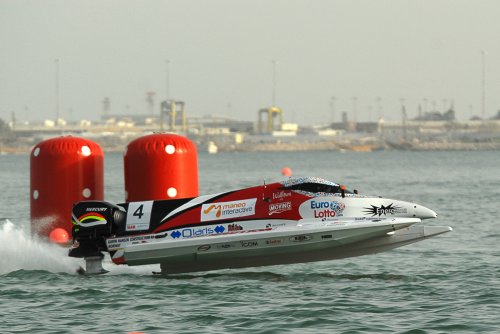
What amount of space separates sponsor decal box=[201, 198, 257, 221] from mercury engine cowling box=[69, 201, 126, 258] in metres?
1.59

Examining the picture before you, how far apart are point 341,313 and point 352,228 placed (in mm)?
2951

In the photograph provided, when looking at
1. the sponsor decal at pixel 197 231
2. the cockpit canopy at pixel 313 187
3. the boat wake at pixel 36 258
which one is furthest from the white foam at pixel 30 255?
the cockpit canopy at pixel 313 187

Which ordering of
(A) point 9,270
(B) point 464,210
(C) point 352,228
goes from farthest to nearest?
(B) point 464,210
(A) point 9,270
(C) point 352,228

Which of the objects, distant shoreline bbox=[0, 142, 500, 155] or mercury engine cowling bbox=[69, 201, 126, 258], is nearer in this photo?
mercury engine cowling bbox=[69, 201, 126, 258]

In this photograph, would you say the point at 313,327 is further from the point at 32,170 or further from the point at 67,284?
the point at 32,170

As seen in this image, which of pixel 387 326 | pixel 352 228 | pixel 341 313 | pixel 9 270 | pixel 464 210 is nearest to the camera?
pixel 387 326

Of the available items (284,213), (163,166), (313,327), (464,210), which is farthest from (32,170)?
(464,210)

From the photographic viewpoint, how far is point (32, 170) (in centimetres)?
2225

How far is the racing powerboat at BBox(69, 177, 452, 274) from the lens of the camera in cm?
1875

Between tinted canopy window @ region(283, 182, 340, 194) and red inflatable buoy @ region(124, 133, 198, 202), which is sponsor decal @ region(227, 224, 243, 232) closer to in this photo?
tinted canopy window @ region(283, 182, 340, 194)

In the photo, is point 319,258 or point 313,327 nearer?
point 313,327

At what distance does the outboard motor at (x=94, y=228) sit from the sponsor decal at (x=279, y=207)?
8.88 feet

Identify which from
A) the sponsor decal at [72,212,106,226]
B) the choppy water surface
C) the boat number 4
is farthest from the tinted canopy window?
the sponsor decal at [72,212,106,226]

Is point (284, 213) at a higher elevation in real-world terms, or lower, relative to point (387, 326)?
higher
